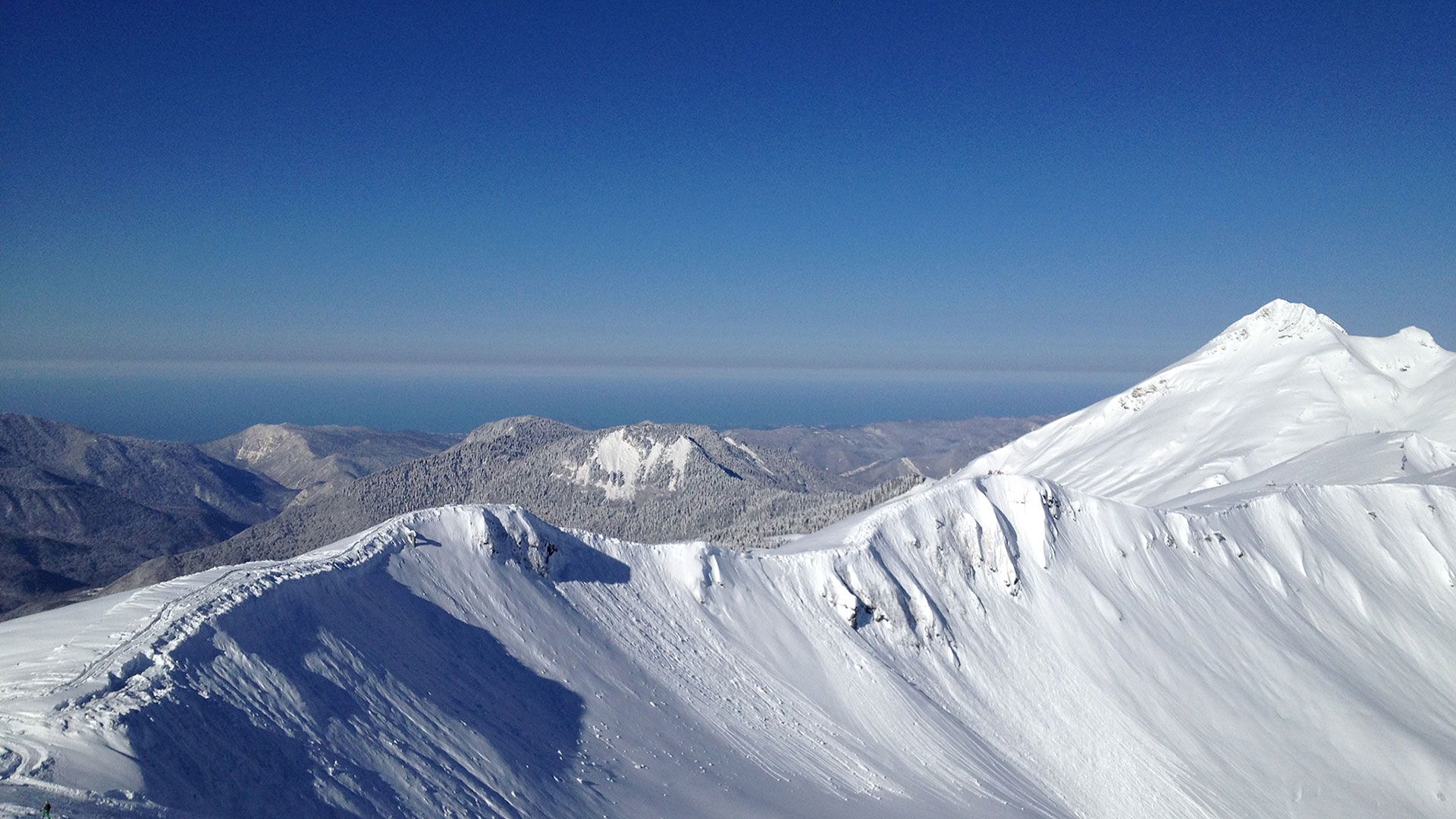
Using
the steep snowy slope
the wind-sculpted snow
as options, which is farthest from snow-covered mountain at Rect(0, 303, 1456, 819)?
the steep snowy slope

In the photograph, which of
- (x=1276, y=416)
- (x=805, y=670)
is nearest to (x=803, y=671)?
(x=805, y=670)

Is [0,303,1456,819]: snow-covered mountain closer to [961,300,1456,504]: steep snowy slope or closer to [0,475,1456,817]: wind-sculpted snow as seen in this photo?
[0,475,1456,817]: wind-sculpted snow

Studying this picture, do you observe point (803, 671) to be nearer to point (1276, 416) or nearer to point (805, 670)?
point (805, 670)

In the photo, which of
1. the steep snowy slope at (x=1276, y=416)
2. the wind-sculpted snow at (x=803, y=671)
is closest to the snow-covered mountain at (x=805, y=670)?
the wind-sculpted snow at (x=803, y=671)

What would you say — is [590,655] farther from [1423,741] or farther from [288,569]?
[1423,741]

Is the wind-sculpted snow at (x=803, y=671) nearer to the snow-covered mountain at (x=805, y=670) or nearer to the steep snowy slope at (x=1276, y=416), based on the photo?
the snow-covered mountain at (x=805, y=670)

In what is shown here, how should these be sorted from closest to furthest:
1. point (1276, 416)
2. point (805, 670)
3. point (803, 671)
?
point (803, 671) < point (805, 670) < point (1276, 416)

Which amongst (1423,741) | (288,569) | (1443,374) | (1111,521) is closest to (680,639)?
(288,569)
